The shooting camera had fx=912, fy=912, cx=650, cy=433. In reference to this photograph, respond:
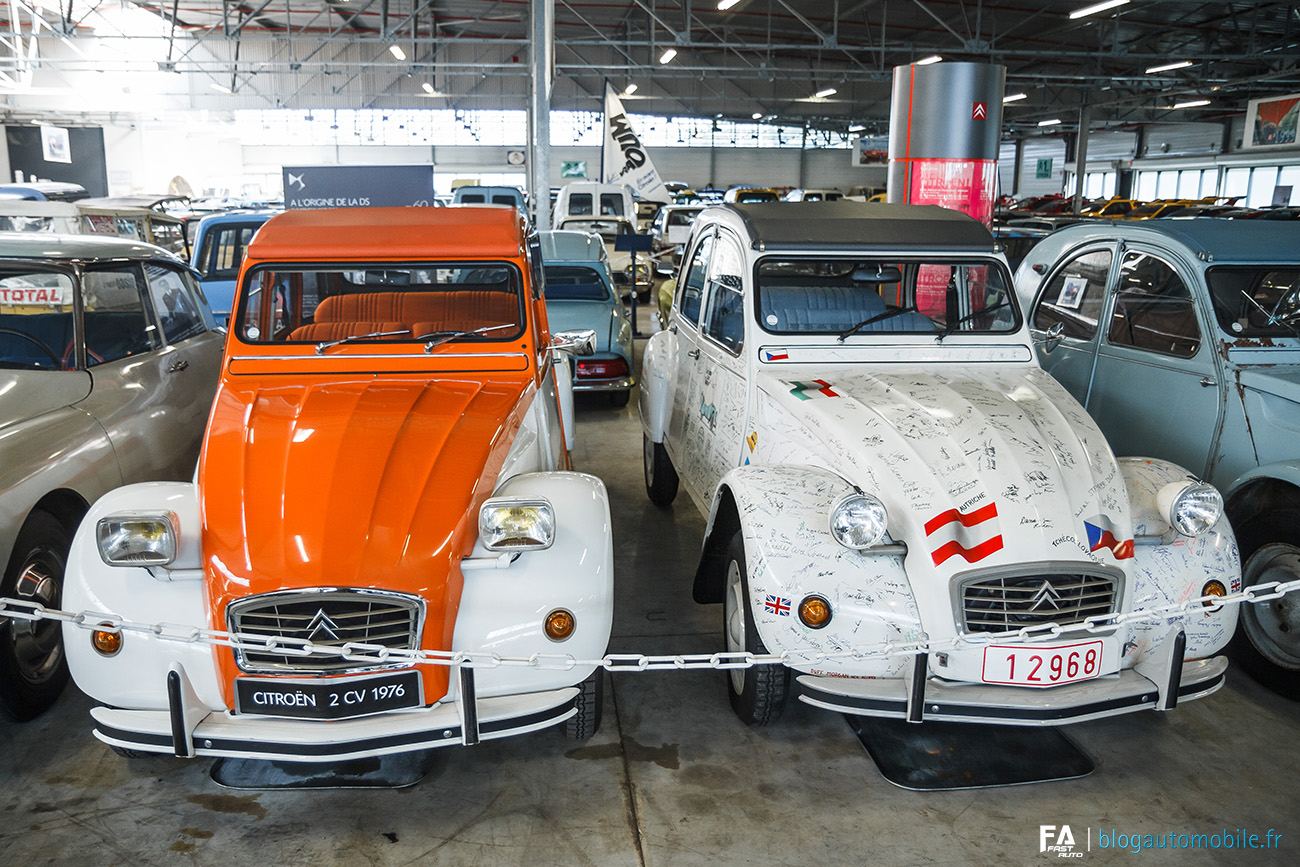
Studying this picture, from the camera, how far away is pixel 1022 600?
120 inches

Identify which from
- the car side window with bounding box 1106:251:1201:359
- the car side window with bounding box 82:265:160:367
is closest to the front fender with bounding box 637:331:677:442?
the car side window with bounding box 1106:251:1201:359

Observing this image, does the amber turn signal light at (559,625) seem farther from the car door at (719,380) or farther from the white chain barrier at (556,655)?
the car door at (719,380)

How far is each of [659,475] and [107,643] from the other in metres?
3.79

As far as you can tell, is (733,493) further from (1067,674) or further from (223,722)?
(223,722)

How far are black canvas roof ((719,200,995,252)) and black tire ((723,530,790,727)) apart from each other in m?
1.60

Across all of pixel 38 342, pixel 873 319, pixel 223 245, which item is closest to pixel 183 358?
pixel 38 342

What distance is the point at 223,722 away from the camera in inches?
108

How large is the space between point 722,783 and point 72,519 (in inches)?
115

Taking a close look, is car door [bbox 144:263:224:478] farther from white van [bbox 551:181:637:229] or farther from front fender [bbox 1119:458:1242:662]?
white van [bbox 551:181:637:229]

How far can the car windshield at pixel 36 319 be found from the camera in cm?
437

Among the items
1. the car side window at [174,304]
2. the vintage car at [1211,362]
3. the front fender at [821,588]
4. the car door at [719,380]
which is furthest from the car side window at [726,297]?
the car side window at [174,304]

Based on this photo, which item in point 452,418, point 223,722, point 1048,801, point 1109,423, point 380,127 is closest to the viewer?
point 223,722

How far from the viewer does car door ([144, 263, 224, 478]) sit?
16.1ft

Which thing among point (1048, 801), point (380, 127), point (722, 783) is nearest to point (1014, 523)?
point (1048, 801)
